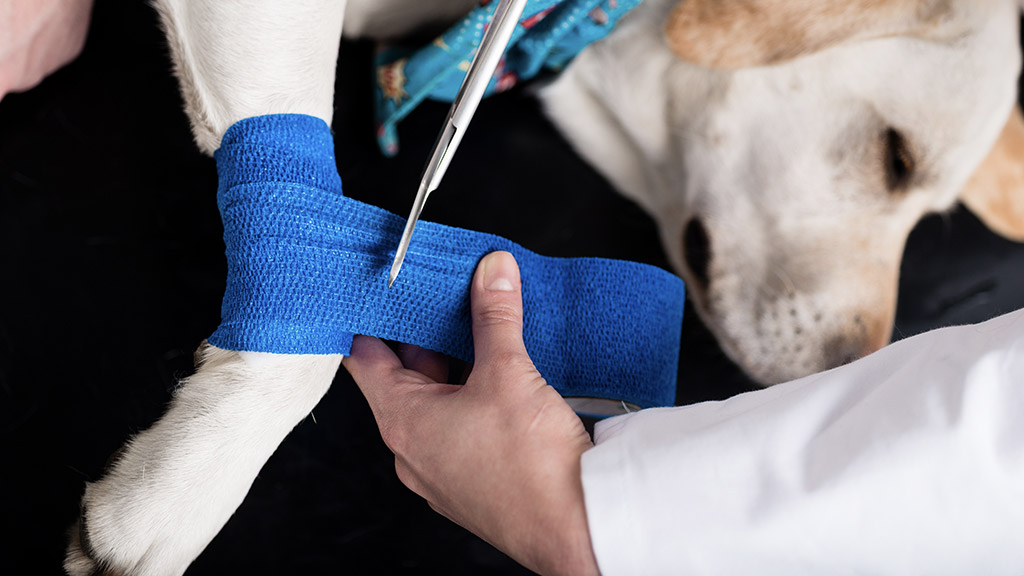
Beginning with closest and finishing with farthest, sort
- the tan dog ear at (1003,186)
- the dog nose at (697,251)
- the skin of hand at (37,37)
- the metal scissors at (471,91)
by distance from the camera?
1. the metal scissors at (471,91)
2. the skin of hand at (37,37)
3. the dog nose at (697,251)
4. the tan dog ear at (1003,186)

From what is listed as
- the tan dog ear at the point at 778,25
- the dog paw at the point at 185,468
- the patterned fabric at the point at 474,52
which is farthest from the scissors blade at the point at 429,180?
the tan dog ear at the point at 778,25

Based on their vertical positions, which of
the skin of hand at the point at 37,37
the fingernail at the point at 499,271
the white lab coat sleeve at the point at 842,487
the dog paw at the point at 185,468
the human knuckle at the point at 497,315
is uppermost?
the skin of hand at the point at 37,37

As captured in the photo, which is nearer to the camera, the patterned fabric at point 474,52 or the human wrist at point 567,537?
the human wrist at point 567,537

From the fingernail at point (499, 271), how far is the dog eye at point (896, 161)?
0.56 m

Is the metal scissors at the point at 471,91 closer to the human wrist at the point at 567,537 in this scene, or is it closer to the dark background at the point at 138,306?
the human wrist at the point at 567,537

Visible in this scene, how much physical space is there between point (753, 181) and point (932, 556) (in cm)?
50

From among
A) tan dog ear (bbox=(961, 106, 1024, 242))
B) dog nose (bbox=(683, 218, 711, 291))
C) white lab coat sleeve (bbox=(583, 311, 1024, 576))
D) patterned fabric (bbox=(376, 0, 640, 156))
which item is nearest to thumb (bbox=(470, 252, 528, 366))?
white lab coat sleeve (bbox=(583, 311, 1024, 576))

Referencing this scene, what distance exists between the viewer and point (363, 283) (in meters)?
0.51

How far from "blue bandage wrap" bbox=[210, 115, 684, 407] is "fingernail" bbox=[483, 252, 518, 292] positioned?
0.05ft

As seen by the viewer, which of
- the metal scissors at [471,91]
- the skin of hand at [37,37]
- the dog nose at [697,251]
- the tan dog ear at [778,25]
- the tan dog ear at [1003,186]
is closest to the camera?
the metal scissors at [471,91]

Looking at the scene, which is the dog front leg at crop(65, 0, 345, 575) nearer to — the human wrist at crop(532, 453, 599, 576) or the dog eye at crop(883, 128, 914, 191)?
the human wrist at crop(532, 453, 599, 576)

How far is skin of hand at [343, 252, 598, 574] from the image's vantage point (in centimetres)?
45

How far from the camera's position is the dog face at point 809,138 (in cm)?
76

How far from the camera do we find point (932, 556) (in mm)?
437
